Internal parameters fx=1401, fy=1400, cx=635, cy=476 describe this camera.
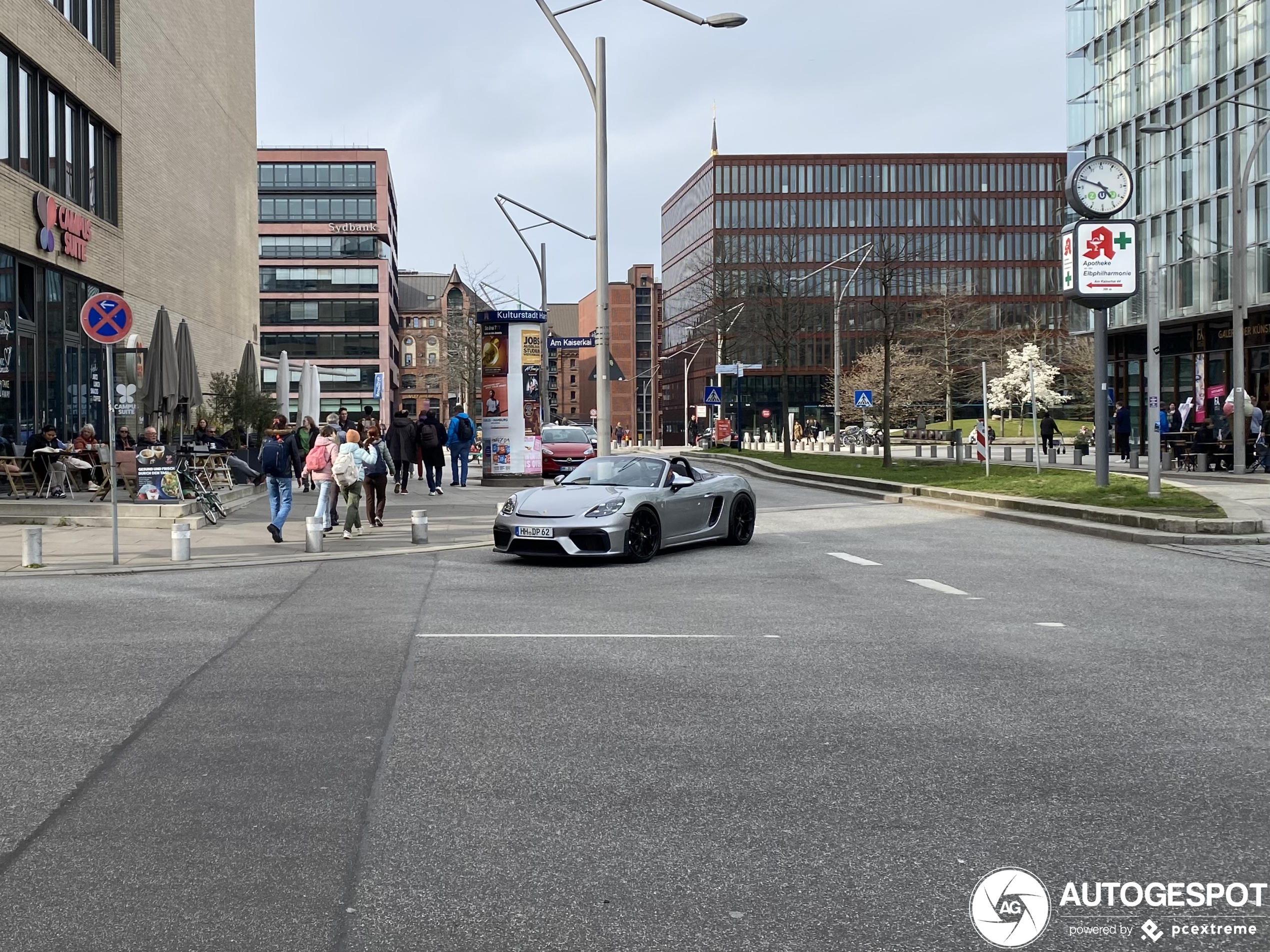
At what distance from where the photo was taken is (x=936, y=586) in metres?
13.1

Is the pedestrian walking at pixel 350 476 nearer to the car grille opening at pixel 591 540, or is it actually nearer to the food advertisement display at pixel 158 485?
the food advertisement display at pixel 158 485

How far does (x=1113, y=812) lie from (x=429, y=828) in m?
2.51

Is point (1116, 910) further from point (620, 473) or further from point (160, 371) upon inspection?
point (160, 371)

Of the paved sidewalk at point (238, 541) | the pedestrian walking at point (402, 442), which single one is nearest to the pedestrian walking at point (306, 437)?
the pedestrian walking at point (402, 442)

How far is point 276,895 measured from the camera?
14.0ft

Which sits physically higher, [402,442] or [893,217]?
[893,217]

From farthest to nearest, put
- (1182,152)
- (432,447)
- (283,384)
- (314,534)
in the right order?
1. (1182,152)
2. (283,384)
3. (432,447)
4. (314,534)

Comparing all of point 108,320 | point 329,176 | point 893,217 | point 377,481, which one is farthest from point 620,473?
point 893,217

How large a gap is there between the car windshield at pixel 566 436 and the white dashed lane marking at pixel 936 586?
26990mm

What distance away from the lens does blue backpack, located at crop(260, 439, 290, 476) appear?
18.7m

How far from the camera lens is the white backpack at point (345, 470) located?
754 inches

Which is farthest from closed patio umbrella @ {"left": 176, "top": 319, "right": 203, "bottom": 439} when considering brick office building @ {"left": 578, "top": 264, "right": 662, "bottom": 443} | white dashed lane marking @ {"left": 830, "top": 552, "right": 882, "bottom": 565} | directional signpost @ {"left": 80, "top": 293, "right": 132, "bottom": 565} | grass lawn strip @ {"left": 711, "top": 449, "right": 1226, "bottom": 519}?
brick office building @ {"left": 578, "top": 264, "right": 662, "bottom": 443}

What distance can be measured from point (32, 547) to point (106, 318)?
272 centimetres

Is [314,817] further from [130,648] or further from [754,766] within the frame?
[130,648]
